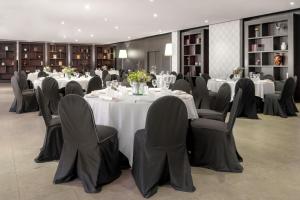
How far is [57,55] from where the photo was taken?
23.7 metres

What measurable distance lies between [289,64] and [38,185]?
884 cm

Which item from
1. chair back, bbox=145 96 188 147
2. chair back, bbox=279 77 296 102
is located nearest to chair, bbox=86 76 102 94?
chair back, bbox=279 77 296 102

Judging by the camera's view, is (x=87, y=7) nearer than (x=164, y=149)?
No

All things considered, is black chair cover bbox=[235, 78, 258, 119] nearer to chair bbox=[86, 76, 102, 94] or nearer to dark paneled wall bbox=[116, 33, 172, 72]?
chair bbox=[86, 76, 102, 94]

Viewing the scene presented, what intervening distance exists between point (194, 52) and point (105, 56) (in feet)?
38.8

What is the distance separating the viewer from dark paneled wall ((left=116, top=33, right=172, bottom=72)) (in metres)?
17.1

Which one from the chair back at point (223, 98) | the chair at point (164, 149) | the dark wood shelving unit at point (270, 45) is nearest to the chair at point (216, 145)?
the chair at point (164, 149)

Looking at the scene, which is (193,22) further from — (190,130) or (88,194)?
(88,194)

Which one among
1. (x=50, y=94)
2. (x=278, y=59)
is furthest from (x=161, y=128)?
(x=278, y=59)

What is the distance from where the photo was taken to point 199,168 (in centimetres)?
394

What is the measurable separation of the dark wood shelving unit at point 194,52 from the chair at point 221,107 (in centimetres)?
869

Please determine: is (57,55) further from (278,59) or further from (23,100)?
(278,59)

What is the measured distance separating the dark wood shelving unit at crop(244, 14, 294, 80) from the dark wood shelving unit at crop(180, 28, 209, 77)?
2.49 meters

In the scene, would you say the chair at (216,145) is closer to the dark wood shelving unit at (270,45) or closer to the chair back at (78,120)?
the chair back at (78,120)
